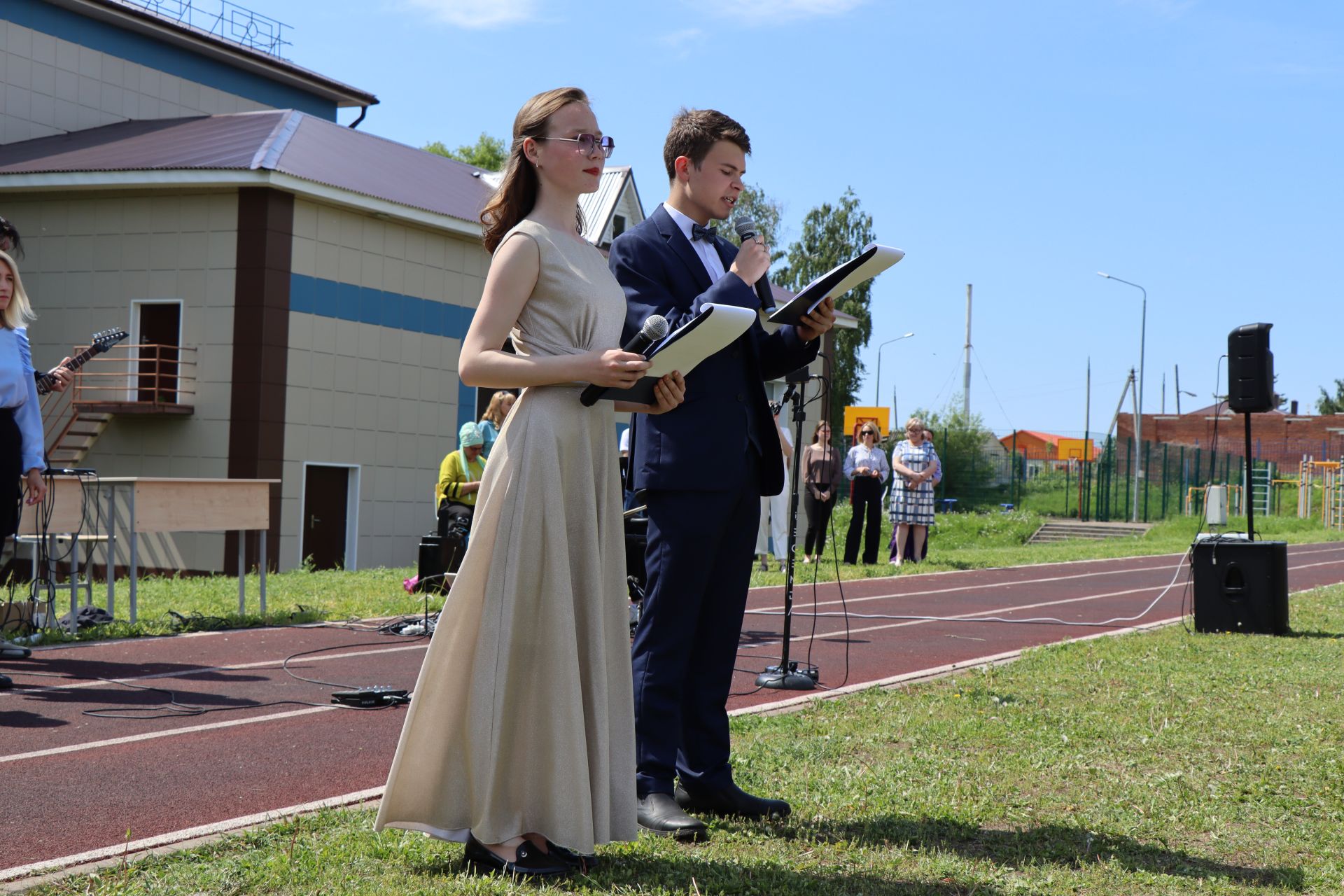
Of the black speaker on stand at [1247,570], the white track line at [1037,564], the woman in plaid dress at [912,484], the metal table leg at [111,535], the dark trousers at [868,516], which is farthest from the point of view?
the dark trousers at [868,516]

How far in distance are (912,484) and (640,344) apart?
1502 cm

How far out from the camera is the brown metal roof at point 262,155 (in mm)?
21984

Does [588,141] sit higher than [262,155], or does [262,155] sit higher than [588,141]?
[262,155]

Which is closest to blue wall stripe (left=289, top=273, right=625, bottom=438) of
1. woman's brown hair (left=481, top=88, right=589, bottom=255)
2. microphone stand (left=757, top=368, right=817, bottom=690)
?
microphone stand (left=757, top=368, right=817, bottom=690)

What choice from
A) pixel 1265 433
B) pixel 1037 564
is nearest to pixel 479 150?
pixel 1037 564

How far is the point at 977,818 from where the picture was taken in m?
4.36

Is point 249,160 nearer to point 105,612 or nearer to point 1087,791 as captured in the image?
point 105,612

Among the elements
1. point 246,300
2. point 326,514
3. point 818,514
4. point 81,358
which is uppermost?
point 246,300

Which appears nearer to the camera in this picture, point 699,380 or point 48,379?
point 699,380

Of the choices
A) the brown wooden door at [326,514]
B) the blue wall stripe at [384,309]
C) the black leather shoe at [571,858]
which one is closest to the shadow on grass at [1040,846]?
the black leather shoe at [571,858]

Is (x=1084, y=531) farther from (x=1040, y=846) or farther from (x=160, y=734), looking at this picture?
(x=1040, y=846)

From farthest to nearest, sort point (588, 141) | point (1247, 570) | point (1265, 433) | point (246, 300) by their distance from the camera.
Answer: point (1265, 433) < point (246, 300) < point (1247, 570) < point (588, 141)

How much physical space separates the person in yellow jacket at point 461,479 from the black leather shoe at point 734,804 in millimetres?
7516

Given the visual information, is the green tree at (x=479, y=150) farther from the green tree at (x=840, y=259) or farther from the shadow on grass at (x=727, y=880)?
the shadow on grass at (x=727, y=880)
